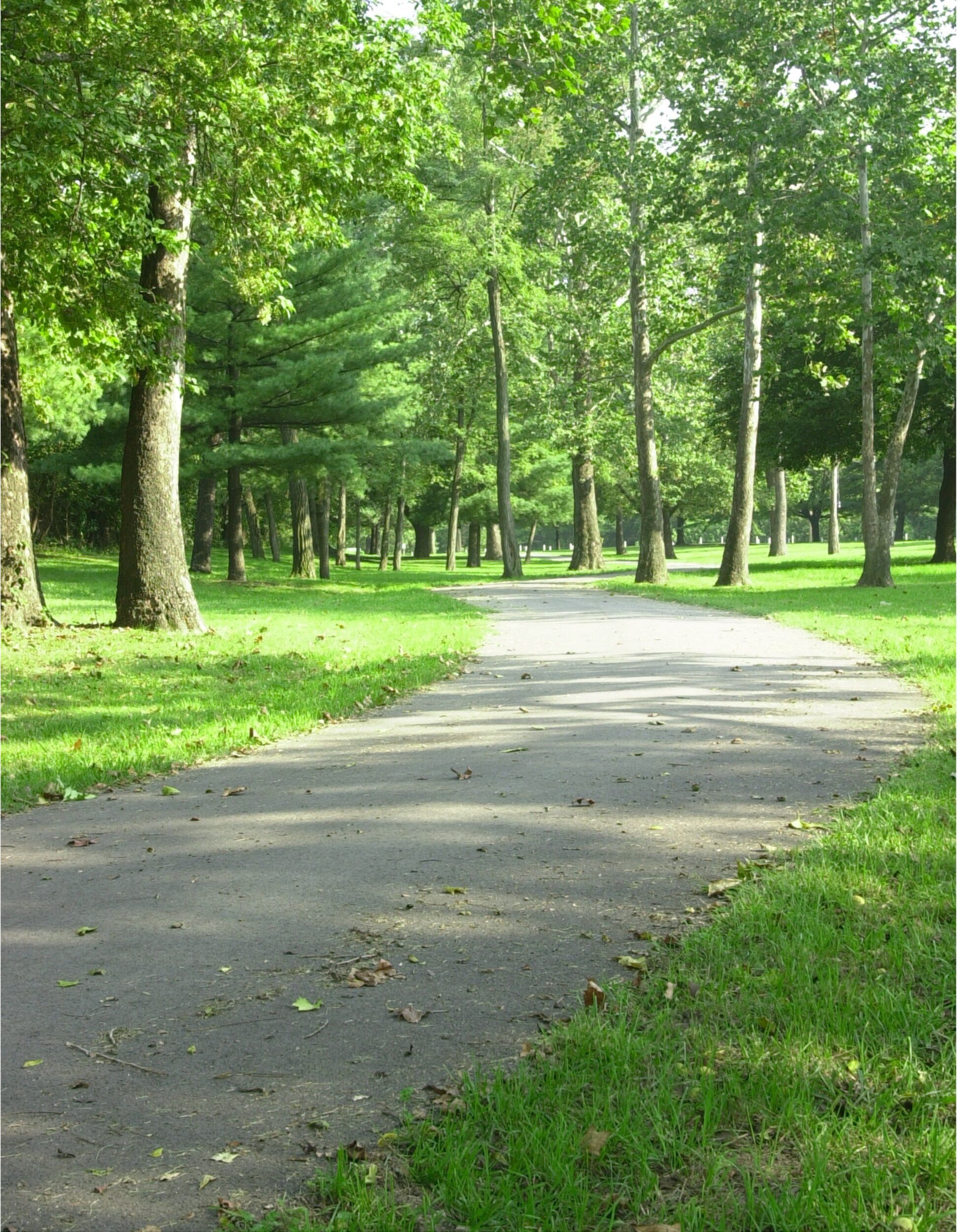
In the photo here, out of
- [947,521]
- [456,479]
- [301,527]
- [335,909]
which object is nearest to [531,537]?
[456,479]

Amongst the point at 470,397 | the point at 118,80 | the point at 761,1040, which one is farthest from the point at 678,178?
the point at 761,1040

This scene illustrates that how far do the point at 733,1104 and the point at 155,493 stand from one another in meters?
13.3

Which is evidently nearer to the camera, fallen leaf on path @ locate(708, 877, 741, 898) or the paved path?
the paved path

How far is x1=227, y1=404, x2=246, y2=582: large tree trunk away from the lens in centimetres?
2781

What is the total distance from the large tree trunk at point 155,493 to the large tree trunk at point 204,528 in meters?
16.1

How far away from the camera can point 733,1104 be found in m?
2.83

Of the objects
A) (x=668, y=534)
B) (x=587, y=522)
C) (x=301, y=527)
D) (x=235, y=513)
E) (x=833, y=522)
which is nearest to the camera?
(x=235, y=513)

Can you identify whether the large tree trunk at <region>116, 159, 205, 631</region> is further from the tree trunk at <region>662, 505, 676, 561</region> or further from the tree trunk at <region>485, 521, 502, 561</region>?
the tree trunk at <region>485, 521, 502, 561</region>

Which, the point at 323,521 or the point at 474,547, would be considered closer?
the point at 323,521

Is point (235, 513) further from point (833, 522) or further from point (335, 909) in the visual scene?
point (833, 522)

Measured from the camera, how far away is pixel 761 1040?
3.13 meters

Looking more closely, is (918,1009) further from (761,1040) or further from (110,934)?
(110,934)

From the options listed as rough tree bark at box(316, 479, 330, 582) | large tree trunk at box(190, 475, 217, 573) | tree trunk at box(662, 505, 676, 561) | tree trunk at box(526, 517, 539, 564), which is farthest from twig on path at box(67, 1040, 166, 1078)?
tree trunk at box(526, 517, 539, 564)

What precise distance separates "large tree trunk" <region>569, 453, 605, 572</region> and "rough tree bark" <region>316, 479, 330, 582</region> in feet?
29.7
